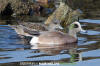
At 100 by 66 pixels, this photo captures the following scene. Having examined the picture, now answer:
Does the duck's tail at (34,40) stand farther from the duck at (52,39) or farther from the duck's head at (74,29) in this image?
the duck's head at (74,29)

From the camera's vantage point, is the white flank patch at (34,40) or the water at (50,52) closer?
the water at (50,52)

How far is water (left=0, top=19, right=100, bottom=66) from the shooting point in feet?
31.0

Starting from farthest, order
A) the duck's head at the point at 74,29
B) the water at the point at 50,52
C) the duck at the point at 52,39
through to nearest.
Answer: the duck's head at the point at 74,29 < the duck at the point at 52,39 < the water at the point at 50,52

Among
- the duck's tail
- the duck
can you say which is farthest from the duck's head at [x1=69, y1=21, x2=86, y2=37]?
the duck's tail

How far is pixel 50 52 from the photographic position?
1069 centimetres

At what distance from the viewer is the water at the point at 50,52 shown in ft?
31.0

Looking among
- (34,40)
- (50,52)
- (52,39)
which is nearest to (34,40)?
(34,40)

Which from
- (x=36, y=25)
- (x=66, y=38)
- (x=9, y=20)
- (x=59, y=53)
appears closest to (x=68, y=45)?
(x=66, y=38)

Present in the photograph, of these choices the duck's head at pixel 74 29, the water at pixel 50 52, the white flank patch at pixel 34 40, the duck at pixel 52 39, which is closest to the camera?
the water at pixel 50 52

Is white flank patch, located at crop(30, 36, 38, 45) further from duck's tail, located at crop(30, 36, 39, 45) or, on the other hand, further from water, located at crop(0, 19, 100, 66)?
water, located at crop(0, 19, 100, 66)

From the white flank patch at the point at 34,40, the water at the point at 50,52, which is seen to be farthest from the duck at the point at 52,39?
the water at the point at 50,52

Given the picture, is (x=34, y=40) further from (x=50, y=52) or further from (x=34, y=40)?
(x=50, y=52)

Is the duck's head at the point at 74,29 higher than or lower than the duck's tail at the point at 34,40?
higher

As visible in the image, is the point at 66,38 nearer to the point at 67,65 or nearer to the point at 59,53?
the point at 59,53
